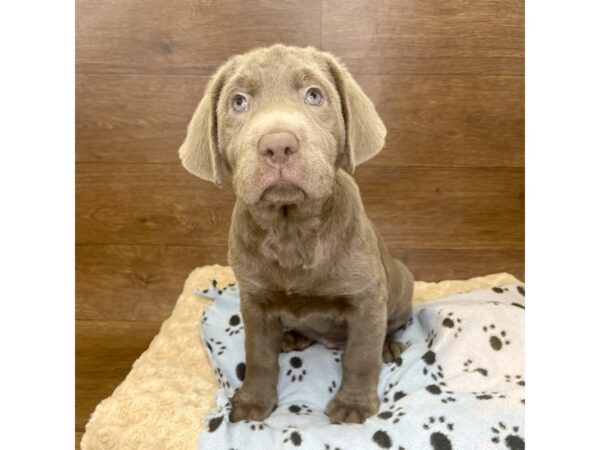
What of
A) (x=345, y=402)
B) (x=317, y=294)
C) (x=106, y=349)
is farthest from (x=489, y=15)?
(x=106, y=349)

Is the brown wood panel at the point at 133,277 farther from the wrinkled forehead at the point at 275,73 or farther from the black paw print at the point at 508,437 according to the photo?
the black paw print at the point at 508,437

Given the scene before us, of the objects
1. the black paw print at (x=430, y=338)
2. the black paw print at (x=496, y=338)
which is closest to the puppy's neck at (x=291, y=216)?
the black paw print at (x=430, y=338)

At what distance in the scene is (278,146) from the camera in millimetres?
1671

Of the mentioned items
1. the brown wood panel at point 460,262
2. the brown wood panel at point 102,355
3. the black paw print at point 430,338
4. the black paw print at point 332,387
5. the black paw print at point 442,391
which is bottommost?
the brown wood panel at point 102,355

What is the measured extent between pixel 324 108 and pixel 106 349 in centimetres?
224

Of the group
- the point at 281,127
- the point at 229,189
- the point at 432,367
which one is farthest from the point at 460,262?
the point at 281,127

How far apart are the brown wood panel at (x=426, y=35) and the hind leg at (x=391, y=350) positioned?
59.7 inches

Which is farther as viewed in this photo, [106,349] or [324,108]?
[106,349]

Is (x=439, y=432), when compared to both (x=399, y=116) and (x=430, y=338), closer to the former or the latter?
(x=430, y=338)

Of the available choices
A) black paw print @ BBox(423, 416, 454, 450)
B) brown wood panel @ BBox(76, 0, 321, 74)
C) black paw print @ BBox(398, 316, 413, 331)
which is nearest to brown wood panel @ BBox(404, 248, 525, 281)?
black paw print @ BBox(398, 316, 413, 331)

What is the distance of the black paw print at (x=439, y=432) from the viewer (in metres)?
1.94

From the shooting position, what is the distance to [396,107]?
333 cm

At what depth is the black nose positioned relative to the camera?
65.7 inches
